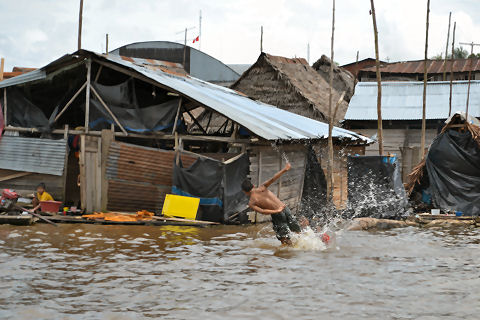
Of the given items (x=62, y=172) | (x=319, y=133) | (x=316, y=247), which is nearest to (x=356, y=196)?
(x=319, y=133)

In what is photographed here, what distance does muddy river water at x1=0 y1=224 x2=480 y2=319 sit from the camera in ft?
23.5

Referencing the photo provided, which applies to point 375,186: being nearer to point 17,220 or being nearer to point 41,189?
point 41,189

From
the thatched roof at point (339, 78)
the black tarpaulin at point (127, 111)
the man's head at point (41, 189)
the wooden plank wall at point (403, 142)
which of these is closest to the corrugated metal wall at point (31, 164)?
the man's head at point (41, 189)

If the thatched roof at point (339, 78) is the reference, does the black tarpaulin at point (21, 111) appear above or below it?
below

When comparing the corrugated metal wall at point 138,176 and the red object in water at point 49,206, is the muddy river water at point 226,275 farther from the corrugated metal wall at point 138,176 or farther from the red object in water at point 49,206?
the corrugated metal wall at point 138,176

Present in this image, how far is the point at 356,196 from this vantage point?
16.4 metres

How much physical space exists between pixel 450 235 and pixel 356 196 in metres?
2.99

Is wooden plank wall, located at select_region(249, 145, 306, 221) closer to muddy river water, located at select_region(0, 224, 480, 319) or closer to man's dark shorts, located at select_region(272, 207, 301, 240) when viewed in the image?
muddy river water, located at select_region(0, 224, 480, 319)

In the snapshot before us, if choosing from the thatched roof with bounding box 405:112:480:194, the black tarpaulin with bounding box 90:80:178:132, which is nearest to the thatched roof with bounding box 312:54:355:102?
the thatched roof with bounding box 405:112:480:194

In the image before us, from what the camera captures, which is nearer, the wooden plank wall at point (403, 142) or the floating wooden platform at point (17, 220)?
the floating wooden platform at point (17, 220)

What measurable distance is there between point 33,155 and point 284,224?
7.54m

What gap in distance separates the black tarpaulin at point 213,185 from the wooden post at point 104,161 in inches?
68.4

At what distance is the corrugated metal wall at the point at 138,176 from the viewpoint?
580 inches

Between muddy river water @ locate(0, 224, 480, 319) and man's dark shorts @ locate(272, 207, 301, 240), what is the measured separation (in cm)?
32
